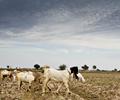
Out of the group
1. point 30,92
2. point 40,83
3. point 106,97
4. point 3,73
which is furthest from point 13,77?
point 106,97

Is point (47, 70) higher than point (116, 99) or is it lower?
higher

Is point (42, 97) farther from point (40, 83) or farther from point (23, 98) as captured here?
point (40, 83)

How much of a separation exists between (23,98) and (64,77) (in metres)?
3.76

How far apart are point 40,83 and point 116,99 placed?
6980mm

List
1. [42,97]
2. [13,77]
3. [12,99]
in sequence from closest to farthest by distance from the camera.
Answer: [12,99], [42,97], [13,77]

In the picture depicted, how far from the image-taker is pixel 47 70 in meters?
23.4

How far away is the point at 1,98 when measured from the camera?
2031cm

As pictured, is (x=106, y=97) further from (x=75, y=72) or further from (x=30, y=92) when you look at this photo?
(x=75, y=72)

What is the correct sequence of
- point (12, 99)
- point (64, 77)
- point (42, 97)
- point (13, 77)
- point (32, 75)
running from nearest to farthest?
point (12, 99)
point (42, 97)
point (64, 77)
point (32, 75)
point (13, 77)

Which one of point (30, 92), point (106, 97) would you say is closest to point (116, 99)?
point (106, 97)

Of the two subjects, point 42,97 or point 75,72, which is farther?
point 75,72

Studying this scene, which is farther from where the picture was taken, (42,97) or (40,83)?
(40,83)

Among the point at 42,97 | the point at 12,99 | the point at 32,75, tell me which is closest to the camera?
the point at 12,99

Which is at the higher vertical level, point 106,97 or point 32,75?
point 32,75
